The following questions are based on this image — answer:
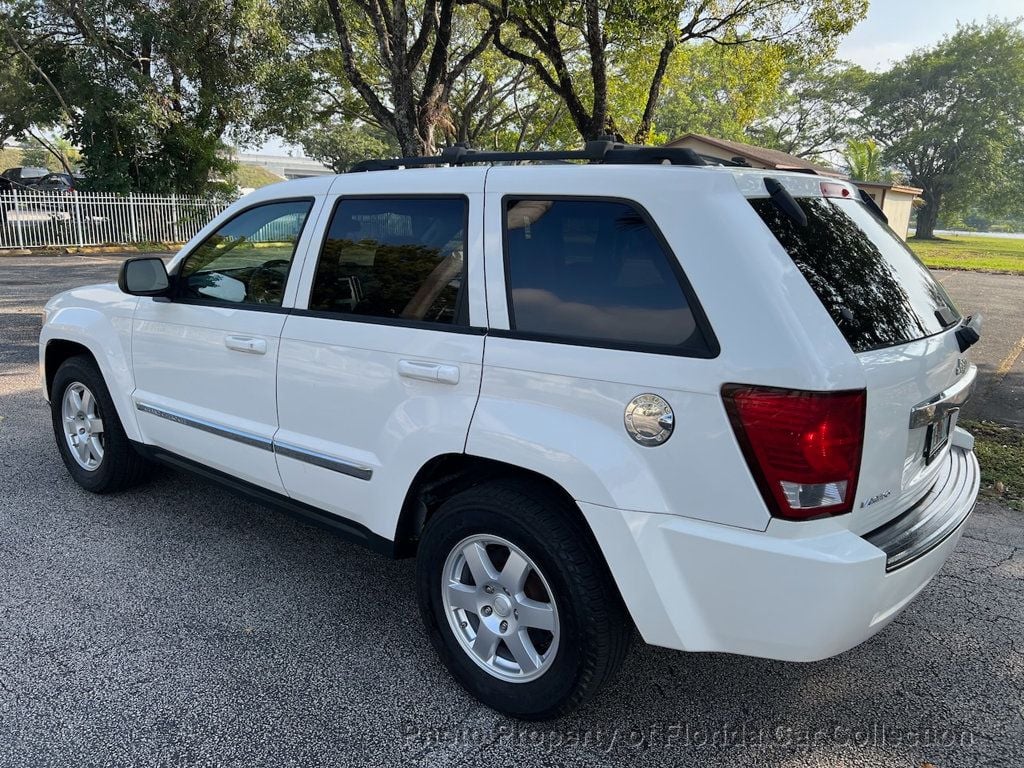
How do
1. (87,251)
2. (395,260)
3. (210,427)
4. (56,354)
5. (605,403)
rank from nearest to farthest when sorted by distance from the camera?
(605,403)
(395,260)
(210,427)
(56,354)
(87,251)

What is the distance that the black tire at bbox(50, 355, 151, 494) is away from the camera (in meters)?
4.23


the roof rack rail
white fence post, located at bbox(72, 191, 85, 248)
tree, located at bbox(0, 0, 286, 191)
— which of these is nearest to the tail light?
Answer: the roof rack rail

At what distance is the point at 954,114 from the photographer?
52.9m

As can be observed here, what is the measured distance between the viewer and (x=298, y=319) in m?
3.14

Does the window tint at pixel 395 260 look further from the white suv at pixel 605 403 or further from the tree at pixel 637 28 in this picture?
the tree at pixel 637 28

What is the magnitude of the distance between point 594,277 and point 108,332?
296 cm

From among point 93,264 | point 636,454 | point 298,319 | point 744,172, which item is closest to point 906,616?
point 636,454

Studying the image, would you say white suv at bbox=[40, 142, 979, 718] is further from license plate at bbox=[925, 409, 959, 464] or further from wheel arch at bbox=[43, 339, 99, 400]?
wheel arch at bbox=[43, 339, 99, 400]

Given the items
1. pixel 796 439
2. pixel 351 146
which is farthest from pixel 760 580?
pixel 351 146

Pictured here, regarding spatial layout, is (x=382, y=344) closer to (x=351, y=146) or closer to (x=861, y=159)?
(x=861, y=159)

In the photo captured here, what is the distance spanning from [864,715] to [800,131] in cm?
6190

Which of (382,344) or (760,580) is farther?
(382,344)

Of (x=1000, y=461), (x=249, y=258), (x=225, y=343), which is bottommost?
(x=1000, y=461)

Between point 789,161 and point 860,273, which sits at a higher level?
point 789,161
